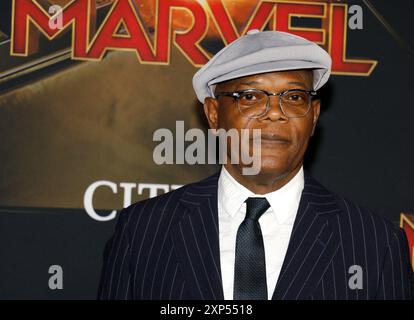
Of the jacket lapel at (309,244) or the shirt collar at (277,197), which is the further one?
the shirt collar at (277,197)

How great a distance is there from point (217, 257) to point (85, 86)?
1.32 metres

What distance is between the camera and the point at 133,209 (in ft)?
6.21

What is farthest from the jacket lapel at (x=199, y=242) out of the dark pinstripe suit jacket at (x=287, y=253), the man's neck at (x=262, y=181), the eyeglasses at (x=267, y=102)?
the eyeglasses at (x=267, y=102)

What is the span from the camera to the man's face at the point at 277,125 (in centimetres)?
171

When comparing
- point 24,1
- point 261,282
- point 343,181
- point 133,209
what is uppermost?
point 24,1

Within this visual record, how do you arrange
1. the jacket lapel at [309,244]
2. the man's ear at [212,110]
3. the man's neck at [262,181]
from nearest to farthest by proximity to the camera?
the jacket lapel at [309,244], the man's neck at [262,181], the man's ear at [212,110]

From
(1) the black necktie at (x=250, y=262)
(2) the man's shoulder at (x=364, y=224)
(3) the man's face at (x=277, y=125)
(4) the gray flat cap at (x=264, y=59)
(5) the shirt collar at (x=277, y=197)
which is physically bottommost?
(1) the black necktie at (x=250, y=262)

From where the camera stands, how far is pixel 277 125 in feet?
5.57

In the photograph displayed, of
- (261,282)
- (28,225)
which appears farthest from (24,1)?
(261,282)

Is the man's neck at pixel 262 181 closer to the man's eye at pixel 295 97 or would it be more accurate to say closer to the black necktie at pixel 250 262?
the black necktie at pixel 250 262

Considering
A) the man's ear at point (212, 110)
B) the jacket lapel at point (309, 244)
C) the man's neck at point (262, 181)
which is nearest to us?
the jacket lapel at point (309, 244)

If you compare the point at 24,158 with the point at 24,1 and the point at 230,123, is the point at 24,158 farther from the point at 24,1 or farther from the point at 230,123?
the point at 230,123

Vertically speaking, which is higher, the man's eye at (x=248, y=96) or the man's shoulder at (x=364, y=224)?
the man's eye at (x=248, y=96)

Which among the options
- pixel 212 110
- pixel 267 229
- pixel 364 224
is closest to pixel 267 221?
pixel 267 229
